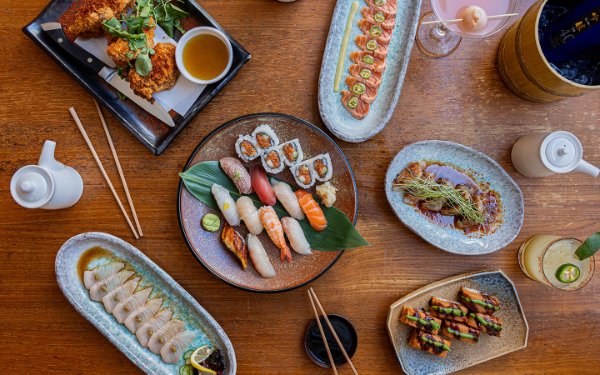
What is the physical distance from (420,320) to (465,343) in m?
0.35

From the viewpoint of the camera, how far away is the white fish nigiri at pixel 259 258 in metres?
2.32

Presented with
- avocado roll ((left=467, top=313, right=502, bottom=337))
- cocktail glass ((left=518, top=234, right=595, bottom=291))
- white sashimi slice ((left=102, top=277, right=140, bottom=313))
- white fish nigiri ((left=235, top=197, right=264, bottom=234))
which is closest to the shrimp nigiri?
white fish nigiri ((left=235, top=197, right=264, bottom=234))

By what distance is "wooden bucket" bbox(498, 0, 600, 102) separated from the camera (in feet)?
6.62

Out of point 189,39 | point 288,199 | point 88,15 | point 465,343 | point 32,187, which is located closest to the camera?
point 32,187

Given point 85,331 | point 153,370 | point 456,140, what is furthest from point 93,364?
point 456,140

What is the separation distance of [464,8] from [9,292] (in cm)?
278

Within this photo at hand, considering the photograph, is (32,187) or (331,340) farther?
(331,340)

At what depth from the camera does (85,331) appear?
7.80 ft

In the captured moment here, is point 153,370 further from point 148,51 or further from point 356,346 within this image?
point 148,51

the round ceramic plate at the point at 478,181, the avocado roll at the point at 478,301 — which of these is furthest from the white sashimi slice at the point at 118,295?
the avocado roll at the point at 478,301

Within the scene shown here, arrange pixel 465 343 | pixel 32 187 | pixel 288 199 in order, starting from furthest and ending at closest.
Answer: pixel 465 343, pixel 288 199, pixel 32 187

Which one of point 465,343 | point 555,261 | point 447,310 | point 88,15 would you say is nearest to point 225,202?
point 88,15

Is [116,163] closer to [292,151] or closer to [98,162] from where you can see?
[98,162]

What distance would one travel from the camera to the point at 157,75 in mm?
2191
